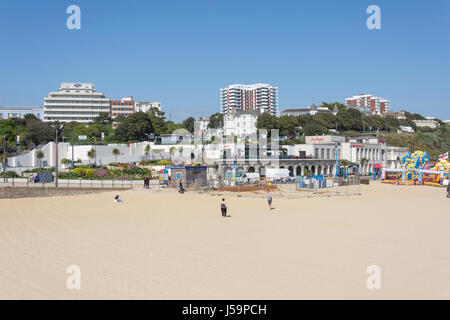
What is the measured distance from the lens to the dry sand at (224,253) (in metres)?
9.52

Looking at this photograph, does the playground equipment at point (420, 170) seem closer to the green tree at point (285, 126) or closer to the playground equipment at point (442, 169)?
the playground equipment at point (442, 169)

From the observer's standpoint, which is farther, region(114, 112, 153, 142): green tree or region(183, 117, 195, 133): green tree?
region(183, 117, 195, 133): green tree

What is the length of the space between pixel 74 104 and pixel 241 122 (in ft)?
162

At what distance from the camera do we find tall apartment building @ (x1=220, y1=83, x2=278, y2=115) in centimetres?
18700

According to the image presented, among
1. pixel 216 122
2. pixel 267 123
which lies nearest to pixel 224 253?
pixel 267 123

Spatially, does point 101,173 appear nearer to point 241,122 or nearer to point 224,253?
point 224,253

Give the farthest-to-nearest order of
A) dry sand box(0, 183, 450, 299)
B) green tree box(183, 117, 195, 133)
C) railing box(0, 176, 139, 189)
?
green tree box(183, 117, 195, 133), railing box(0, 176, 139, 189), dry sand box(0, 183, 450, 299)

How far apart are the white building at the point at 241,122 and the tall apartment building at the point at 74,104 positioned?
1531 inches

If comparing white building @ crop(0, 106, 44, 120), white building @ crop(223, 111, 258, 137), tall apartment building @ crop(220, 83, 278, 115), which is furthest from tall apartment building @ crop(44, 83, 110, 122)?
tall apartment building @ crop(220, 83, 278, 115)

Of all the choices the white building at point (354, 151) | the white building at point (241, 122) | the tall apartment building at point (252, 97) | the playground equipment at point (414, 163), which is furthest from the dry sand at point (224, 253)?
the tall apartment building at point (252, 97)

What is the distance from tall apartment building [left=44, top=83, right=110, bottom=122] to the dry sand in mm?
100992

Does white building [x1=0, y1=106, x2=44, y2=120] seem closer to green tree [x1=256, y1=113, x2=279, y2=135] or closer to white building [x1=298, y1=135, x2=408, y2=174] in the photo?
green tree [x1=256, y1=113, x2=279, y2=135]
